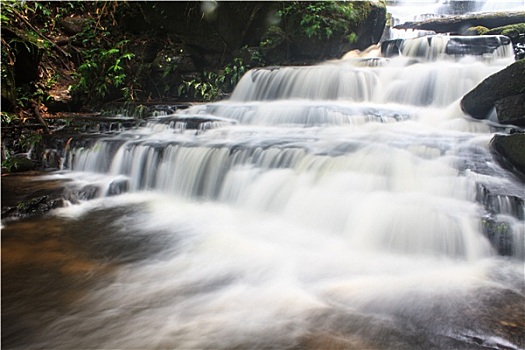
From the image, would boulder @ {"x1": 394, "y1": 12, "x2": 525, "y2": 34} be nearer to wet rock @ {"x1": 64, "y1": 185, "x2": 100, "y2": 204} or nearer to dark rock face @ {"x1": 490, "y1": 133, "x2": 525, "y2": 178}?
dark rock face @ {"x1": 490, "y1": 133, "x2": 525, "y2": 178}

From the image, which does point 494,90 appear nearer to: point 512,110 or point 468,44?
point 512,110

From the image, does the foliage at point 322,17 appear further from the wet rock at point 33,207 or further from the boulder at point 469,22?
the wet rock at point 33,207

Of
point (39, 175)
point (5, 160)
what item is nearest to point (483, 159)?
point (39, 175)

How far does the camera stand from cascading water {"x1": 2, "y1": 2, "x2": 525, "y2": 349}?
2.51 m

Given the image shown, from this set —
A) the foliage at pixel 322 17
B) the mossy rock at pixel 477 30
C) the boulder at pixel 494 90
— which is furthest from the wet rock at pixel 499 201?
the mossy rock at pixel 477 30

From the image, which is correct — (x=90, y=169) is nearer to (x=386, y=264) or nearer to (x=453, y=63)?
(x=386, y=264)

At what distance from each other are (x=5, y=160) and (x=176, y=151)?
2.84 metres

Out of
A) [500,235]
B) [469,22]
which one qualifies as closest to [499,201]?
[500,235]

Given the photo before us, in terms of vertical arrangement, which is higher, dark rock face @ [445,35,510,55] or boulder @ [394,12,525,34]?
boulder @ [394,12,525,34]

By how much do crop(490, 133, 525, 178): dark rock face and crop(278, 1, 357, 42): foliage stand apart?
668cm

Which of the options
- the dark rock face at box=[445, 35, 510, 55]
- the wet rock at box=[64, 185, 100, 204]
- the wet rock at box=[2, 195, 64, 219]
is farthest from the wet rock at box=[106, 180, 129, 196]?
the dark rock face at box=[445, 35, 510, 55]

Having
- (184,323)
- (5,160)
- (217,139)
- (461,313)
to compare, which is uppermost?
(217,139)

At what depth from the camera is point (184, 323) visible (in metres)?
2.59

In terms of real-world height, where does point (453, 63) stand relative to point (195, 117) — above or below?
above
